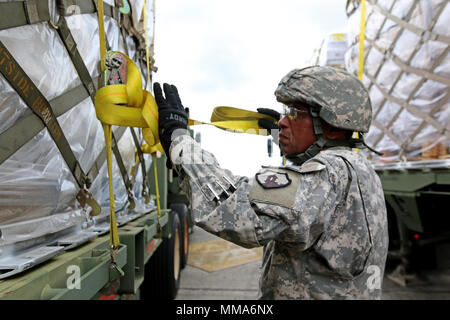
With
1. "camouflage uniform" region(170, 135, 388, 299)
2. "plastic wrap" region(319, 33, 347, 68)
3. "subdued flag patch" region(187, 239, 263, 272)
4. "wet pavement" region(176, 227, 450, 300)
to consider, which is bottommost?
"subdued flag patch" region(187, 239, 263, 272)

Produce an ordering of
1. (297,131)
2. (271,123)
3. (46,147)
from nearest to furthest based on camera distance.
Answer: (46,147), (297,131), (271,123)

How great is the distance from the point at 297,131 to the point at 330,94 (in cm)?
21

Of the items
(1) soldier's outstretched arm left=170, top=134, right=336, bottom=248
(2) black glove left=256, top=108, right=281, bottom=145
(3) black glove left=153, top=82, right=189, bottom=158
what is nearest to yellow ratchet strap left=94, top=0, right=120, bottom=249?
(3) black glove left=153, top=82, right=189, bottom=158

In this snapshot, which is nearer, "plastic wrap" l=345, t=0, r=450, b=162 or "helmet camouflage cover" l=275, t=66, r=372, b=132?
"helmet camouflage cover" l=275, t=66, r=372, b=132

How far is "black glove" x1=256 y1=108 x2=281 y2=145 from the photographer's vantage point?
1523 mm

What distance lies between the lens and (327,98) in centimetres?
139

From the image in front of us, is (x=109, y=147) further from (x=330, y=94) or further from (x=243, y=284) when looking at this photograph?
(x=243, y=284)

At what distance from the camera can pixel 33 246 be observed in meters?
1.28

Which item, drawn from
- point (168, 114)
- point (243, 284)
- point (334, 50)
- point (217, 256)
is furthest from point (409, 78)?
point (217, 256)

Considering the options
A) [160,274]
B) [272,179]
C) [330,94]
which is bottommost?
[160,274]

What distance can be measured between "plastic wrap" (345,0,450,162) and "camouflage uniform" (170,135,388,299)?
2.67 metres

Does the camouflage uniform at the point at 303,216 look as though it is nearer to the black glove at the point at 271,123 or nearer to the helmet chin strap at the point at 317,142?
the helmet chin strap at the point at 317,142

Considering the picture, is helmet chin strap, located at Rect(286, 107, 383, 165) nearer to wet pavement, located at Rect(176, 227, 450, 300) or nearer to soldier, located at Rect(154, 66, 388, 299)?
soldier, located at Rect(154, 66, 388, 299)

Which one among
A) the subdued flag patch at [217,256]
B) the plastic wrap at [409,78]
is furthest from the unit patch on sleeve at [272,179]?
the subdued flag patch at [217,256]
